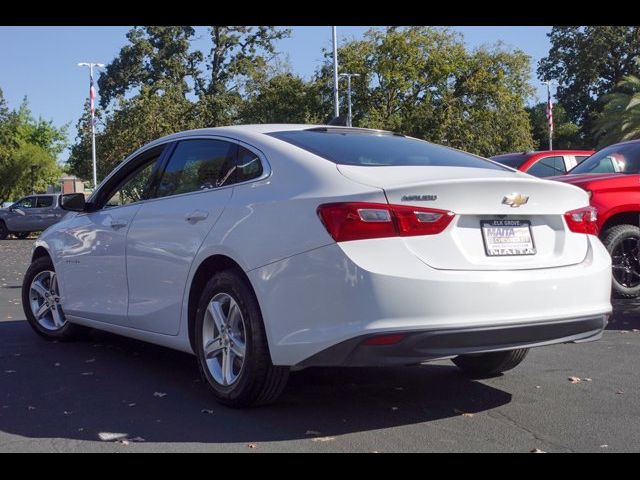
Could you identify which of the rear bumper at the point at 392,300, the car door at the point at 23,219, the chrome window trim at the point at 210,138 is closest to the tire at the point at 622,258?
the rear bumper at the point at 392,300

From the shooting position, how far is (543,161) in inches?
494

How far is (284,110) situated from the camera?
4131 centimetres

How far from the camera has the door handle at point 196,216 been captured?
513 cm

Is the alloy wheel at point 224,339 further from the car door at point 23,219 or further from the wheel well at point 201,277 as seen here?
the car door at point 23,219

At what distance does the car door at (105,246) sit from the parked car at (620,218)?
4628 millimetres

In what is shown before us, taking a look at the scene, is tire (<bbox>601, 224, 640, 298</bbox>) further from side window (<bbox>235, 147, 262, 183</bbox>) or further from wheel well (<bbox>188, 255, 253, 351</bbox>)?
wheel well (<bbox>188, 255, 253, 351</bbox>)

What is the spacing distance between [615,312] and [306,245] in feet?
17.4

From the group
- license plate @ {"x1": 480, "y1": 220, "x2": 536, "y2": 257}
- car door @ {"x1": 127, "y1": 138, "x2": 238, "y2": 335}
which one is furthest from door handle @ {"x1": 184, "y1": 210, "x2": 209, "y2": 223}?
license plate @ {"x1": 480, "y1": 220, "x2": 536, "y2": 257}

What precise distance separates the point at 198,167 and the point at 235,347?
1344 millimetres

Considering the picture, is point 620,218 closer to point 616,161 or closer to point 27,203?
point 616,161

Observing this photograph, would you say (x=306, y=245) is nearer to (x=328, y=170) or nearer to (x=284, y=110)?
(x=328, y=170)

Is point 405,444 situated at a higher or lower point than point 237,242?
lower
